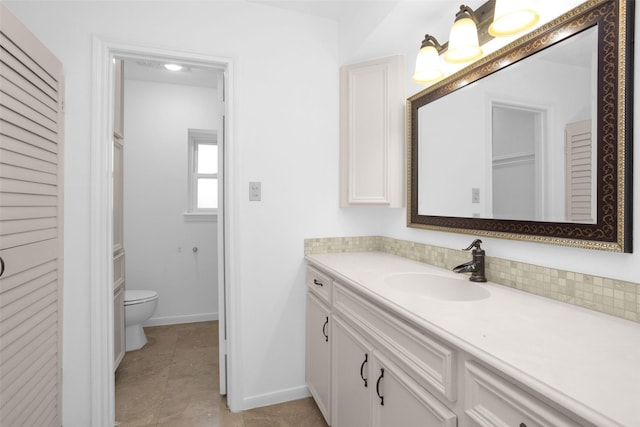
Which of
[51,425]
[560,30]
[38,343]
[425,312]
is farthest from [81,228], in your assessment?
[560,30]

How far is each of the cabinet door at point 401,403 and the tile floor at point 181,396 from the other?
836 mm

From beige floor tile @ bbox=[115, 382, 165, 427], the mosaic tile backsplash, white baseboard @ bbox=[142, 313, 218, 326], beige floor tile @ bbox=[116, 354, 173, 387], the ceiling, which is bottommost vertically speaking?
beige floor tile @ bbox=[115, 382, 165, 427]

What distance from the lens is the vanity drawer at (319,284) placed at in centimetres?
163

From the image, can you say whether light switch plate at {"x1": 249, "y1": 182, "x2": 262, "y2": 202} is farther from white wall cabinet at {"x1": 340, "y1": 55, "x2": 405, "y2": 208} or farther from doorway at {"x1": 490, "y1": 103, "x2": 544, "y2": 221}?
doorway at {"x1": 490, "y1": 103, "x2": 544, "y2": 221}

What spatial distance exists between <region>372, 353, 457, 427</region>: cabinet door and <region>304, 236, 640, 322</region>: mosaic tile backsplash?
578mm

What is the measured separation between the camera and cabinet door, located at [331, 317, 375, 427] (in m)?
1.24

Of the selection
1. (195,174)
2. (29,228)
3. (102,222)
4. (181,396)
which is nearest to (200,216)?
(195,174)

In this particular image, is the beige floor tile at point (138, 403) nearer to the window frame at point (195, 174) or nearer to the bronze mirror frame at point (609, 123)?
the window frame at point (195, 174)

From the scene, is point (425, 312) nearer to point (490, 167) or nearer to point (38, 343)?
point (490, 167)

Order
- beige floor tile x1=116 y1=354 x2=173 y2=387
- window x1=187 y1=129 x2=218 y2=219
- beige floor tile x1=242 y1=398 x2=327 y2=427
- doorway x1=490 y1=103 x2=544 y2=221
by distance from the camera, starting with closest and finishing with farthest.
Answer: doorway x1=490 y1=103 x2=544 y2=221 < beige floor tile x1=242 y1=398 x2=327 y2=427 < beige floor tile x1=116 y1=354 x2=173 y2=387 < window x1=187 y1=129 x2=218 y2=219

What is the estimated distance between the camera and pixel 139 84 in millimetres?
3102

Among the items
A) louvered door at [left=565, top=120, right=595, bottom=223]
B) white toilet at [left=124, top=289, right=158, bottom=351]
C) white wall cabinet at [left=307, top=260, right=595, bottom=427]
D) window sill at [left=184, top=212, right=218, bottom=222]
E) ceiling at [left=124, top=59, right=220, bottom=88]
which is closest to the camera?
white wall cabinet at [left=307, top=260, right=595, bottom=427]

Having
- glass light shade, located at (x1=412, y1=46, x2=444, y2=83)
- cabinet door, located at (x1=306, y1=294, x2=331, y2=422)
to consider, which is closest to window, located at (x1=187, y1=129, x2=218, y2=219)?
cabinet door, located at (x1=306, y1=294, x2=331, y2=422)

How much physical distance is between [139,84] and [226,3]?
68.0 inches
